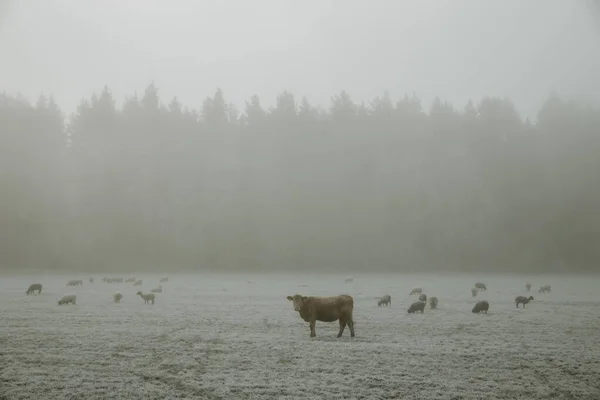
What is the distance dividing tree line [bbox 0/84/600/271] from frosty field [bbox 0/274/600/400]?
35.7 meters

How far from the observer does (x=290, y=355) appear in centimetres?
1086

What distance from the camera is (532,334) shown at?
13492 millimetres

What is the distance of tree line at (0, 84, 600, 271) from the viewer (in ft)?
174

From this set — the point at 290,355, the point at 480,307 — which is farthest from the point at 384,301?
the point at 290,355

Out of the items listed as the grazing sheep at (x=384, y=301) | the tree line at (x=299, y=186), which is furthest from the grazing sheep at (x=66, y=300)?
the tree line at (x=299, y=186)

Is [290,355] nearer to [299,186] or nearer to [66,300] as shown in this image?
[66,300]

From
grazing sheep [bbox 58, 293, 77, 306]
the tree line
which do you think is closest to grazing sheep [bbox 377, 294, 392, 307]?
grazing sheep [bbox 58, 293, 77, 306]

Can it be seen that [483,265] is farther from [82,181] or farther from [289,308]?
[82,181]

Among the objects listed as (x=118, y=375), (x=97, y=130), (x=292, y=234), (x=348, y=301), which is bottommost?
(x=118, y=375)

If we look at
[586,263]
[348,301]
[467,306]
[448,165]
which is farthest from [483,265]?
[348,301]

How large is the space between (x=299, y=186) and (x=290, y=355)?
5050 centimetres

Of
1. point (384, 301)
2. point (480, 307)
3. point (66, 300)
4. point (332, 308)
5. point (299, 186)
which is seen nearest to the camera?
point (332, 308)

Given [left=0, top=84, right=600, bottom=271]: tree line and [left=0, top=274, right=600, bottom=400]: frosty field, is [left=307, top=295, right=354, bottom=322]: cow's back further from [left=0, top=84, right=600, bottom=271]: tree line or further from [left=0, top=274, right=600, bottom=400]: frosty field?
[left=0, top=84, right=600, bottom=271]: tree line

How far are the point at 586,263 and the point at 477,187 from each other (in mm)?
14651
